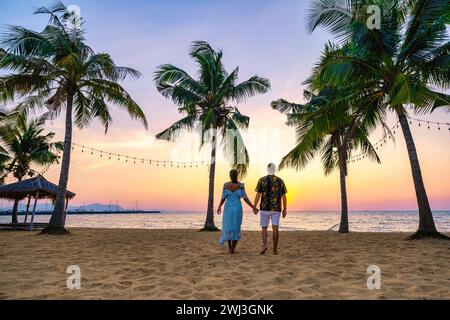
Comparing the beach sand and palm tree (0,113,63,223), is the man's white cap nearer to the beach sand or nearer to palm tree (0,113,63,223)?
the beach sand

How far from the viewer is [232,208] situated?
716 centimetres

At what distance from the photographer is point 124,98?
15.0 m

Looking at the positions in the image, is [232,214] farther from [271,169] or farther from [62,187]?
[62,187]

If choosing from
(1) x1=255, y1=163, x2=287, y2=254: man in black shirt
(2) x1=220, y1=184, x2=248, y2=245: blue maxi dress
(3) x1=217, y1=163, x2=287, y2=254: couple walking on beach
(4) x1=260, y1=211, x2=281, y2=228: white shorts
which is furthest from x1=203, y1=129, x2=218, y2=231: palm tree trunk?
(4) x1=260, y1=211, x2=281, y2=228: white shorts

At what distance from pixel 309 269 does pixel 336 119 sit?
731cm

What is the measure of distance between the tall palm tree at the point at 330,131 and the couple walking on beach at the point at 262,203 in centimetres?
461

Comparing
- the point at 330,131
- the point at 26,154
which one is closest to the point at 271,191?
the point at 330,131

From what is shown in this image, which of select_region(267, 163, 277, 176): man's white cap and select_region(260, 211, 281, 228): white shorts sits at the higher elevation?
select_region(267, 163, 277, 176): man's white cap

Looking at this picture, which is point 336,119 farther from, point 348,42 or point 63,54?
point 63,54

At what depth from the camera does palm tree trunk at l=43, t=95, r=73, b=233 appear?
13.7m

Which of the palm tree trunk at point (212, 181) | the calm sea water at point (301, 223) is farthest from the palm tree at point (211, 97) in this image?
the calm sea water at point (301, 223)

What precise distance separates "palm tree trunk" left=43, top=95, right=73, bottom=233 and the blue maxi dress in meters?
10.1

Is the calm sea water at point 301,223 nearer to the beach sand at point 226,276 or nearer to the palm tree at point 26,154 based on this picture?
the palm tree at point 26,154
